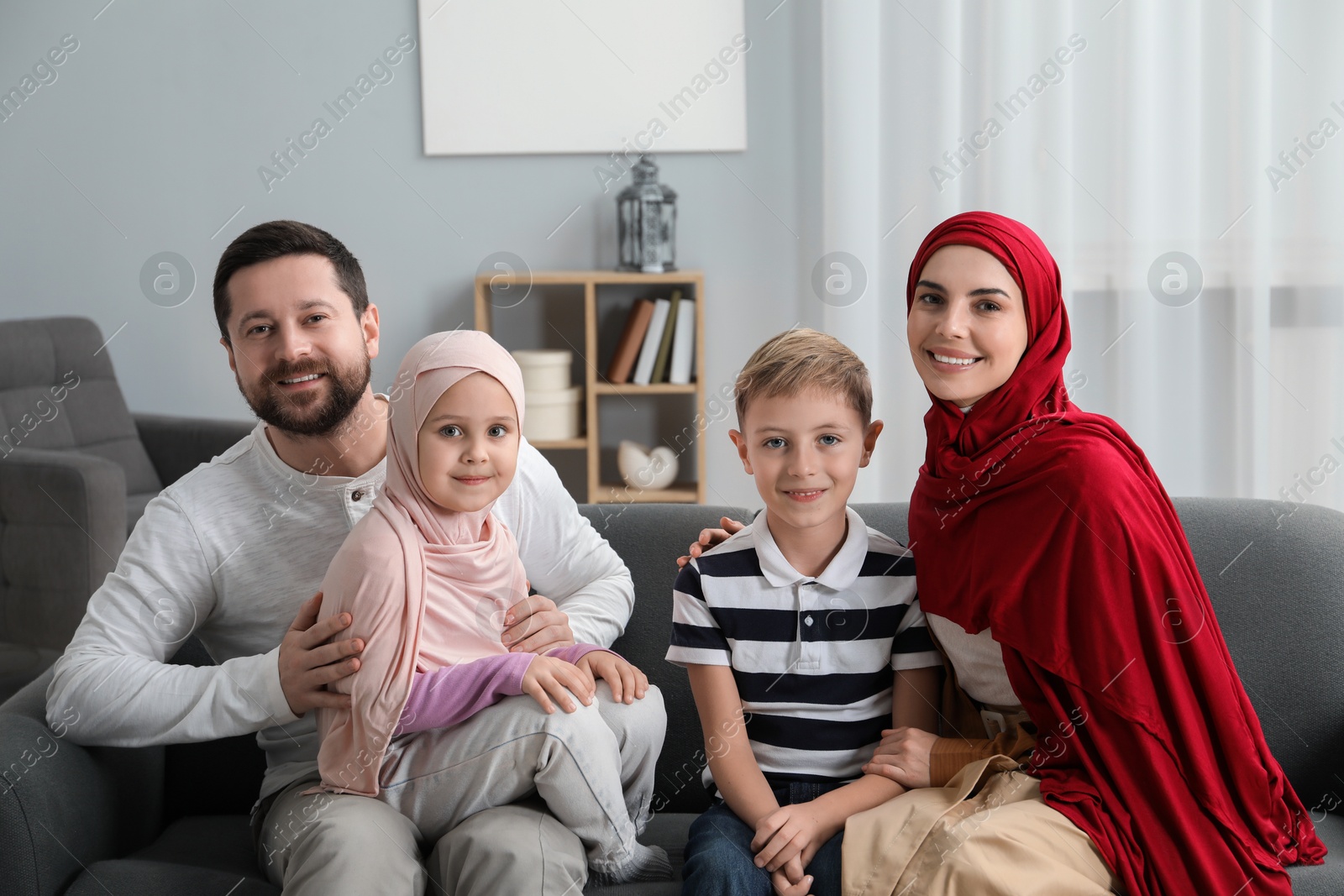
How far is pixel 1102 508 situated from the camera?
1.27m

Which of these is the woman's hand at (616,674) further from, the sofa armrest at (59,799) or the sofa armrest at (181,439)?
the sofa armrest at (181,439)

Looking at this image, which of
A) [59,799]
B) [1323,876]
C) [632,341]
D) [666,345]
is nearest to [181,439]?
[632,341]

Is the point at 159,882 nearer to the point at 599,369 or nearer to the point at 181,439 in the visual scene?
the point at 181,439

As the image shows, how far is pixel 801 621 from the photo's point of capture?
4.56 ft

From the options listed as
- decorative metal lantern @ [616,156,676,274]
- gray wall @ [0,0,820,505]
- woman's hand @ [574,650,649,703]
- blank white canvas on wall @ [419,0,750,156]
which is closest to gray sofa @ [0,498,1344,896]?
woman's hand @ [574,650,649,703]

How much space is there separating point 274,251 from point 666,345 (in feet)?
6.86

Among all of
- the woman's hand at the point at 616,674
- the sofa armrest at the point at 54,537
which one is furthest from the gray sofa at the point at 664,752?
the sofa armrest at the point at 54,537

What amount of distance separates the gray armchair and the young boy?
6.32 feet

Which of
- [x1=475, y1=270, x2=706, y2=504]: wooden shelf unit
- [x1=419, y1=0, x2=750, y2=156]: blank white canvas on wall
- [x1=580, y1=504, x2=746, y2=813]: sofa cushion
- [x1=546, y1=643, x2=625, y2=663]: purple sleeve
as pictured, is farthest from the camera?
[x1=419, y1=0, x2=750, y2=156]: blank white canvas on wall

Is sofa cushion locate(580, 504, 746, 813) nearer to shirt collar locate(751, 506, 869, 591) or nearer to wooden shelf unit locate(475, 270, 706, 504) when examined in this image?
shirt collar locate(751, 506, 869, 591)

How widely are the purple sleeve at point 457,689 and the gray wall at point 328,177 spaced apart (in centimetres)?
248

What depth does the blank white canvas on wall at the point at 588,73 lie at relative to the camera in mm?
3572

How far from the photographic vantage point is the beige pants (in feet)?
3.83

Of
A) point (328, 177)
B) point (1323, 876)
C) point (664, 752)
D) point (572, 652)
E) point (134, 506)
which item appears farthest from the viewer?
point (328, 177)
